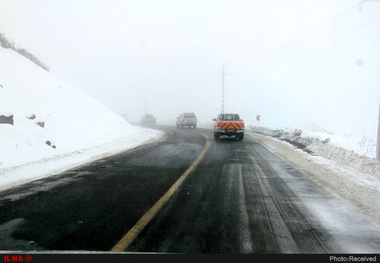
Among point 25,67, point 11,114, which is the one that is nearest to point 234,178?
point 11,114

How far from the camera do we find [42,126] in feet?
47.7

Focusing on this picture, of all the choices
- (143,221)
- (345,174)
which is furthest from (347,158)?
(143,221)

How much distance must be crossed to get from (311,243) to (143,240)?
7.22 feet

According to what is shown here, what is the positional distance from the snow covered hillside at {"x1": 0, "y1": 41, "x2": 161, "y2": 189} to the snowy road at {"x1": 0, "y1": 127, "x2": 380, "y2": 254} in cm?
211

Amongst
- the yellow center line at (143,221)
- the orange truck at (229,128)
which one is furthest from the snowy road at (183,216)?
the orange truck at (229,128)

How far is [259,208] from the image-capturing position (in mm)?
A: 5672

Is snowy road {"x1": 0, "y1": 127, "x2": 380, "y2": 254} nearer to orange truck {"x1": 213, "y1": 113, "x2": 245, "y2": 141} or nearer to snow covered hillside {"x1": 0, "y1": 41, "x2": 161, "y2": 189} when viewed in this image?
snow covered hillside {"x1": 0, "y1": 41, "x2": 161, "y2": 189}

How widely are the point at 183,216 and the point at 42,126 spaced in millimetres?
11654

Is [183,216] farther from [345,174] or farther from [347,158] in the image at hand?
[347,158]

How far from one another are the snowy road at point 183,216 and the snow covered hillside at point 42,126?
6.91 feet

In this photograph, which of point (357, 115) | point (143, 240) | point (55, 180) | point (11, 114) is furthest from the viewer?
point (357, 115)

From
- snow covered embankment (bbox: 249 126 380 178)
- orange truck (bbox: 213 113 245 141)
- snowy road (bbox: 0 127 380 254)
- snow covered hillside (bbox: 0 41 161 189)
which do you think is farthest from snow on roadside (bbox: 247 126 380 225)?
snow covered hillside (bbox: 0 41 161 189)

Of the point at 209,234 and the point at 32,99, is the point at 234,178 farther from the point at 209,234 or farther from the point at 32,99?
the point at 32,99

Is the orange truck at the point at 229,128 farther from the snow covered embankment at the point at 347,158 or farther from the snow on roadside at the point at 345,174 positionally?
the snow on roadside at the point at 345,174
